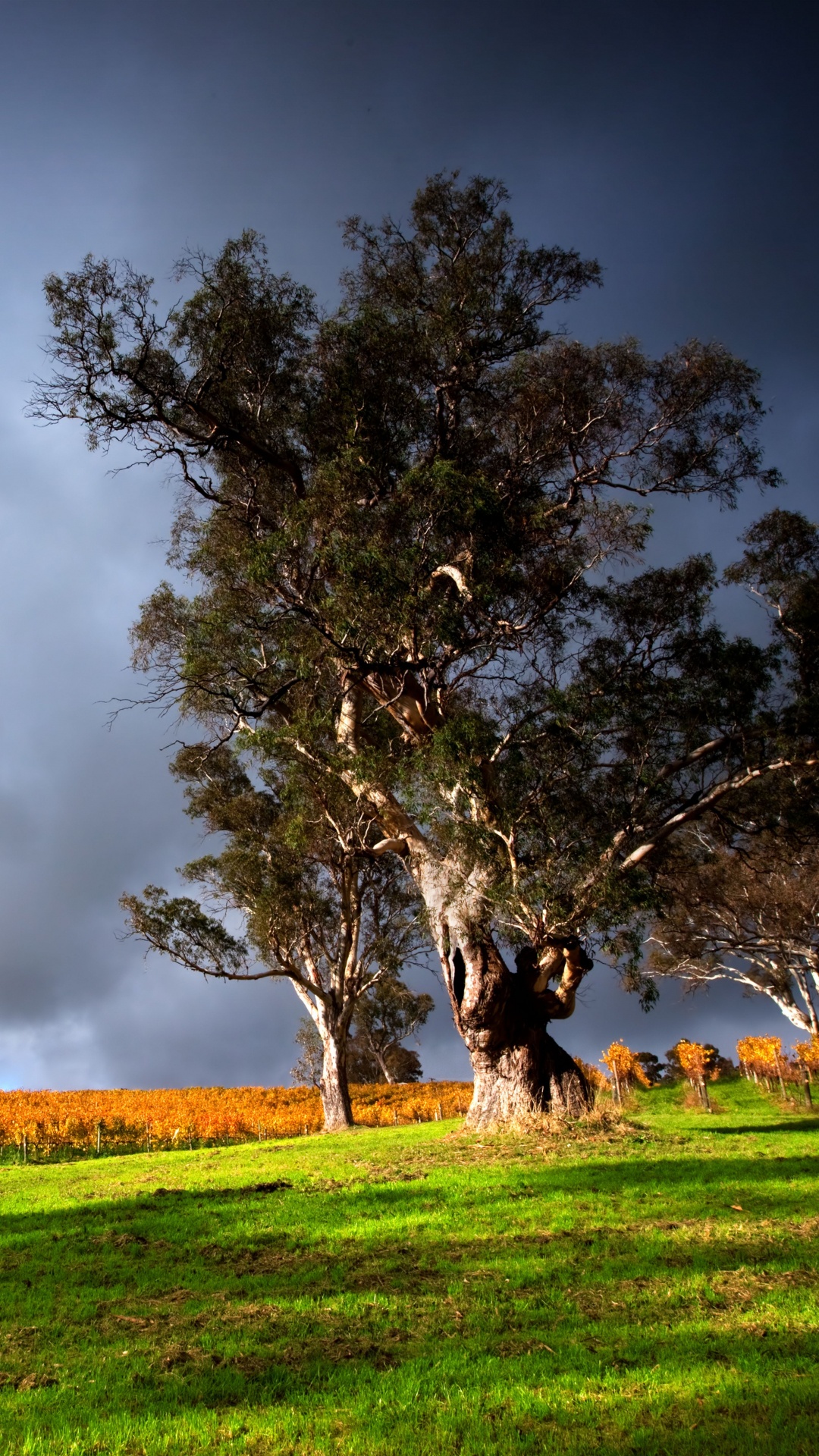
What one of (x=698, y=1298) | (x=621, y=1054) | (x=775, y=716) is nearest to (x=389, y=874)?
(x=621, y=1054)

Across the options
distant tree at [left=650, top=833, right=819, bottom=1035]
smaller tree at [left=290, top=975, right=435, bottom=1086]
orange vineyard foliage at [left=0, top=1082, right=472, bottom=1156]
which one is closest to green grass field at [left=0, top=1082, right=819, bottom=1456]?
orange vineyard foliage at [left=0, top=1082, right=472, bottom=1156]

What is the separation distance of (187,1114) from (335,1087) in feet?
17.0

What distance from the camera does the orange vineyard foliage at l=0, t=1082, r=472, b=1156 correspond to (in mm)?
23641

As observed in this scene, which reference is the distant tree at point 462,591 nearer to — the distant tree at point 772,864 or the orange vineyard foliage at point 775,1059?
the distant tree at point 772,864

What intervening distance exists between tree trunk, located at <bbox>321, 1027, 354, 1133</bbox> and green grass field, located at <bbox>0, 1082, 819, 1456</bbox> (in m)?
12.9

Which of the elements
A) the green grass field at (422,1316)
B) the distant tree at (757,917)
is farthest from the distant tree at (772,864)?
the green grass field at (422,1316)

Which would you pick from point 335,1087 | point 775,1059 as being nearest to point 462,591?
point 335,1087

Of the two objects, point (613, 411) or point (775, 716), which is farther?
point (613, 411)

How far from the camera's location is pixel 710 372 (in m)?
20.5

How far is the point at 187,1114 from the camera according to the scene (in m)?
26.9

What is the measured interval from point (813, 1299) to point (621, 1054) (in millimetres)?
24560

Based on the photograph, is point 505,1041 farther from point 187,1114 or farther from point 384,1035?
point 384,1035

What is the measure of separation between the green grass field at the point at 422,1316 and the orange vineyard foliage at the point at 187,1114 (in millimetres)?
12725

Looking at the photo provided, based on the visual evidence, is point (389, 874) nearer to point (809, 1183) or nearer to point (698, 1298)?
point (809, 1183)
